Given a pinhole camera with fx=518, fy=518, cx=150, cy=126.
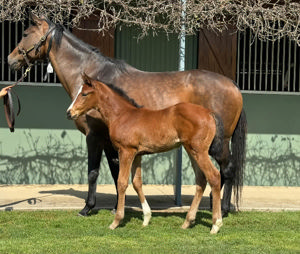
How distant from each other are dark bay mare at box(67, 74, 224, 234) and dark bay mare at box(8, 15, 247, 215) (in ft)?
2.39

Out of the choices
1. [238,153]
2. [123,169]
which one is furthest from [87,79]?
[238,153]

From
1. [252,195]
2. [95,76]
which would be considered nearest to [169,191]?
[252,195]

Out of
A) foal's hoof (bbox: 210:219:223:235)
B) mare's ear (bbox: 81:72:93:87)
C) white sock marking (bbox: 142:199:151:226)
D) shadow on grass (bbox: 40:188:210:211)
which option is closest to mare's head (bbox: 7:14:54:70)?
mare's ear (bbox: 81:72:93:87)

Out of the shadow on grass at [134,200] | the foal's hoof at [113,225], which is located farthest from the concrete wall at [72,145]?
the foal's hoof at [113,225]

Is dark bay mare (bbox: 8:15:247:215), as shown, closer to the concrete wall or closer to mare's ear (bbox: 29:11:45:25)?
mare's ear (bbox: 29:11:45:25)

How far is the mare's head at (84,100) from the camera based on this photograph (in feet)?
19.9

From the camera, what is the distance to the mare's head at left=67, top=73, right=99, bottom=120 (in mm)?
6070

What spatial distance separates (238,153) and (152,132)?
5.58 ft

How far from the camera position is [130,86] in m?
7.09

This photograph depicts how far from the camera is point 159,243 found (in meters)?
5.58

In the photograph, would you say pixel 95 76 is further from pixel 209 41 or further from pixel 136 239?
pixel 209 41

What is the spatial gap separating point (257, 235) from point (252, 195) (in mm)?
3147

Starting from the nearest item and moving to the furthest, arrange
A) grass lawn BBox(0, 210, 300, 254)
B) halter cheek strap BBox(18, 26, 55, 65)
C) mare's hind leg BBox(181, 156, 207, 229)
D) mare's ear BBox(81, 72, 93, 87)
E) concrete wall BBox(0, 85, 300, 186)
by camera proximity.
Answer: grass lawn BBox(0, 210, 300, 254) → mare's ear BBox(81, 72, 93, 87) → mare's hind leg BBox(181, 156, 207, 229) → halter cheek strap BBox(18, 26, 55, 65) → concrete wall BBox(0, 85, 300, 186)

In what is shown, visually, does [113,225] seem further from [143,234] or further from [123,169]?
[123,169]
